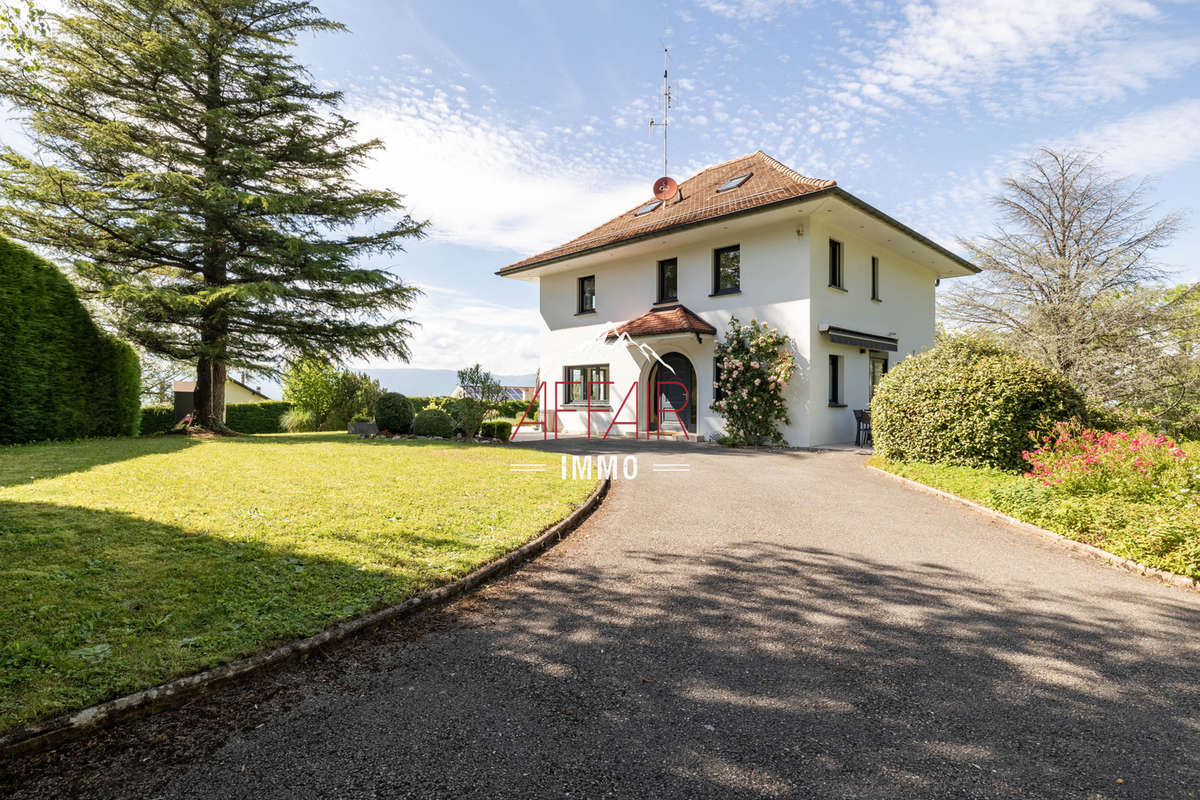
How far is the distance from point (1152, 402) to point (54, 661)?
23.0 metres

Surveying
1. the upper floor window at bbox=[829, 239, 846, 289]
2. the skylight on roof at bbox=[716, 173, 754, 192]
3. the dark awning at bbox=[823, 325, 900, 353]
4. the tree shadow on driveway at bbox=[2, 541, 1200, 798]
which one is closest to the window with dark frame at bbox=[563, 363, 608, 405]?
the skylight on roof at bbox=[716, 173, 754, 192]

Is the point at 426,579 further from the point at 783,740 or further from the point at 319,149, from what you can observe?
the point at 319,149

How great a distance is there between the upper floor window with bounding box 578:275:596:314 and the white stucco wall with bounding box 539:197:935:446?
259 millimetres

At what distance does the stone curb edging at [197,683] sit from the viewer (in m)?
2.39

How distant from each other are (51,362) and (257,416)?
12788 mm

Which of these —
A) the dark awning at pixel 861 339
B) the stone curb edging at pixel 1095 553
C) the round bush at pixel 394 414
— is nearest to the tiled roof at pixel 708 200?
the dark awning at pixel 861 339

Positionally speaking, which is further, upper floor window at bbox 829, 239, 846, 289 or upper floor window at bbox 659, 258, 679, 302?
upper floor window at bbox 659, 258, 679, 302

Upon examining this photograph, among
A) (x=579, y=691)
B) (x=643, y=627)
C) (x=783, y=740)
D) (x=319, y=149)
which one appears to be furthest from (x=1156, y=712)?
(x=319, y=149)

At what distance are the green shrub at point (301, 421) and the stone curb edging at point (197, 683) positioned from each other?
70.2 ft

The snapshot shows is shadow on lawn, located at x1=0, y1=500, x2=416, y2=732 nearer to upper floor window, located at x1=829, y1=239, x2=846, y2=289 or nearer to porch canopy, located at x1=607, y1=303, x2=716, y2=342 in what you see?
porch canopy, located at x1=607, y1=303, x2=716, y2=342

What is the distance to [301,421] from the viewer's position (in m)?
23.1

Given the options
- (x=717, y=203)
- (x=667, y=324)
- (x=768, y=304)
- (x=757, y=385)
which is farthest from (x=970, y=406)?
(x=717, y=203)

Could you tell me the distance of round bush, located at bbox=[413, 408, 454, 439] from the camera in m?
17.0

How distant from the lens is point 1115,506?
20.1ft
